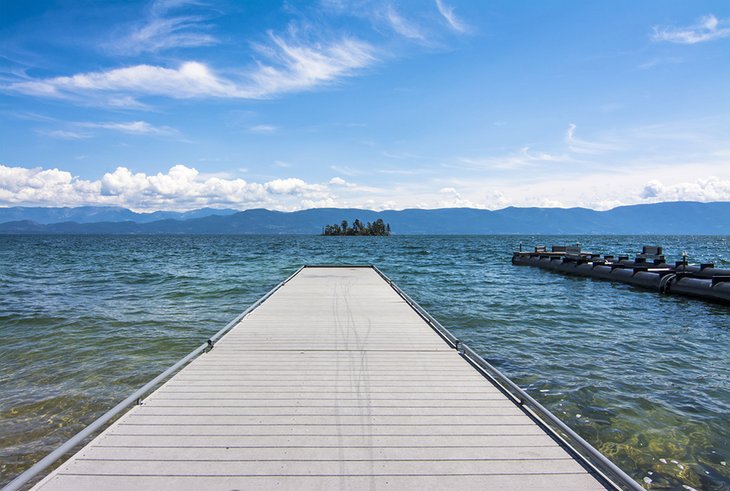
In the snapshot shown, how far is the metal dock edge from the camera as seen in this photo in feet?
10.8

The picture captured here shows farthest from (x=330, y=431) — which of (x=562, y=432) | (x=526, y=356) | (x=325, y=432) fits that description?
(x=526, y=356)

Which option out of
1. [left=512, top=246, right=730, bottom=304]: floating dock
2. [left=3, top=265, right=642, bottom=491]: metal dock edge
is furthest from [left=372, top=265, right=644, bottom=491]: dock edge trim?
[left=512, top=246, right=730, bottom=304]: floating dock

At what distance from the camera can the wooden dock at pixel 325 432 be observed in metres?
3.28

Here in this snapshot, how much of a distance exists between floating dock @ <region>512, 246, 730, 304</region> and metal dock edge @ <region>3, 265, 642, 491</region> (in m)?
17.1

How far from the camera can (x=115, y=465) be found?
344cm

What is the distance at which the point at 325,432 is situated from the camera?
4.02m

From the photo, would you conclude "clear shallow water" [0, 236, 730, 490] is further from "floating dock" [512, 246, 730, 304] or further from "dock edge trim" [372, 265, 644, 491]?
"dock edge trim" [372, 265, 644, 491]

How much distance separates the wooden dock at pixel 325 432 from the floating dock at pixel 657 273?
1716cm

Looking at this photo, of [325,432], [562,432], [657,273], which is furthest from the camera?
[657,273]

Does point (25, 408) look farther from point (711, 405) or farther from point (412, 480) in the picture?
point (711, 405)

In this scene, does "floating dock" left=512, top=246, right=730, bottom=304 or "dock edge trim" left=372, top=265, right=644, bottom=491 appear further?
"floating dock" left=512, top=246, right=730, bottom=304

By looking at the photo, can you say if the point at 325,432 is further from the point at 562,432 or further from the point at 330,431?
the point at 562,432

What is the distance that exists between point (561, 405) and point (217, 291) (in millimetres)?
16045

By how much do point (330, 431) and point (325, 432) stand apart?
5 cm
